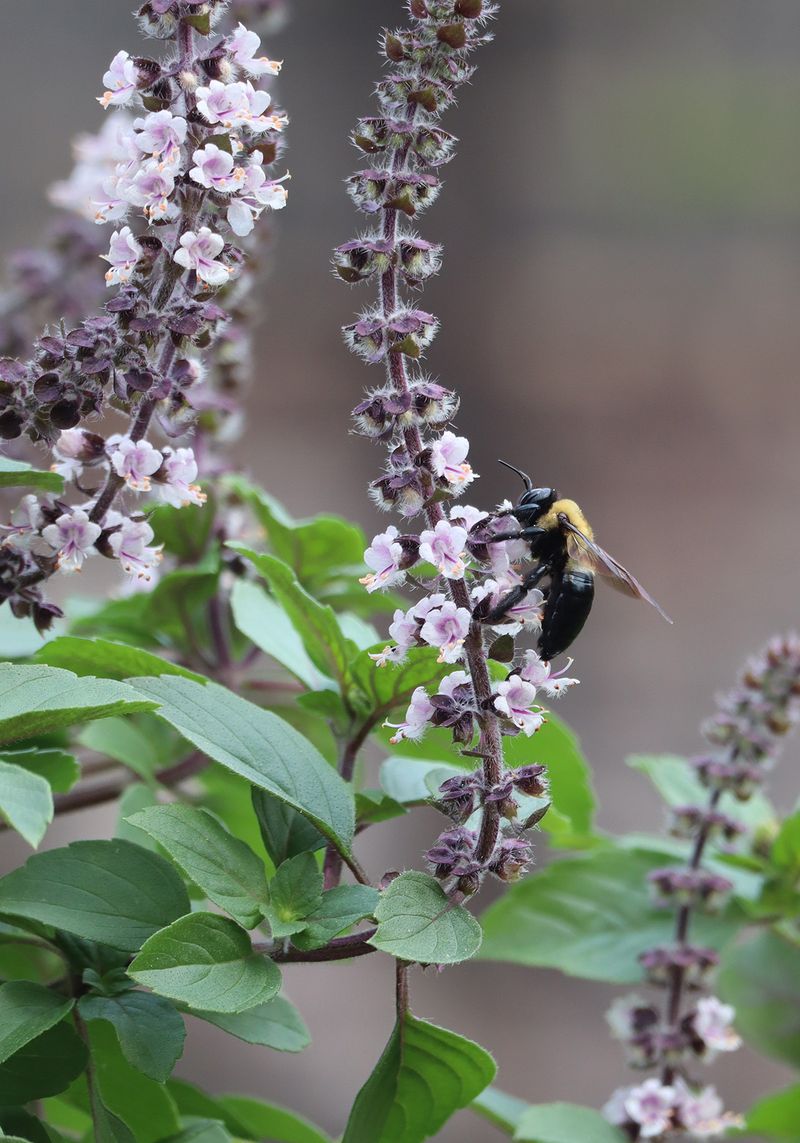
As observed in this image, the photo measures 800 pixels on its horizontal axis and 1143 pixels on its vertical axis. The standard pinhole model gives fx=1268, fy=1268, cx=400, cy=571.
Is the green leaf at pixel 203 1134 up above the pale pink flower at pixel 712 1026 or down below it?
below

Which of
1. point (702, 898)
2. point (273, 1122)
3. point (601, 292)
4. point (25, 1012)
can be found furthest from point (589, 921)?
point (601, 292)

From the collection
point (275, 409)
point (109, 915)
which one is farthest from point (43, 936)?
point (275, 409)

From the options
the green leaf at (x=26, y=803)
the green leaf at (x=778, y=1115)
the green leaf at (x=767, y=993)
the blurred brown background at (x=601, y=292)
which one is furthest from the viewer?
the blurred brown background at (x=601, y=292)

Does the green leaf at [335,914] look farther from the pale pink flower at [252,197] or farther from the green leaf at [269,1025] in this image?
the pale pink flower at [252,197]

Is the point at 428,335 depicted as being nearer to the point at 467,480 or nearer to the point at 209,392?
the point at 467,480

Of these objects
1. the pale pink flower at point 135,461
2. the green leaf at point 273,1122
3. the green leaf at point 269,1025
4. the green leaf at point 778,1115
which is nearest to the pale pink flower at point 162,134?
the pale pink flower at point 135,461
